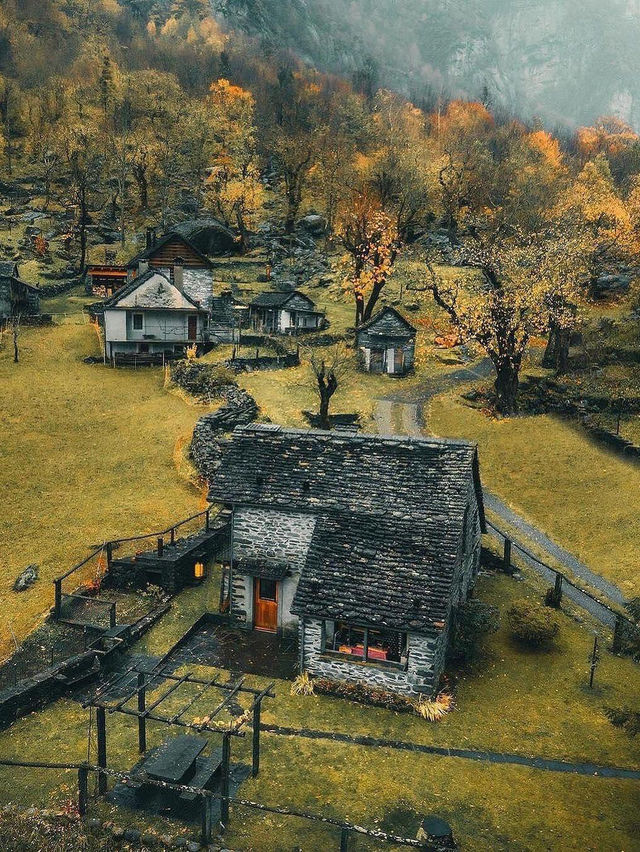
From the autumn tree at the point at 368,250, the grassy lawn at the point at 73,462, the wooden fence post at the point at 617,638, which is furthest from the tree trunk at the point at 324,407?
the wooden fence post at the point at 617,638

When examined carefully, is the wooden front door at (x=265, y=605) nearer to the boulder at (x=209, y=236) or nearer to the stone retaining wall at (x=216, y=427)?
the stone retaining wall at (x=216, y=427)

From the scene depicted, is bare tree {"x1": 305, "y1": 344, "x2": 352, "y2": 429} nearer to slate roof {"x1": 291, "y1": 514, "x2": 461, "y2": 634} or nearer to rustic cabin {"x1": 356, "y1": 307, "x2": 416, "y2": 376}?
rustic cabin {"x1": 356, "y1": 307, "x2": 416, "y2": 376}

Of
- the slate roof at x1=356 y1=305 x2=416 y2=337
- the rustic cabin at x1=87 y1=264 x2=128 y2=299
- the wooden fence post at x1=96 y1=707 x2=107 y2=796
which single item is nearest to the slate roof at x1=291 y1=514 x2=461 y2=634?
the wooden fence post at x1=96 y1=707 x2=107 y2=796

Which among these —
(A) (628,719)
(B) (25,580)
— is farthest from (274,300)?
(A) (628,719)

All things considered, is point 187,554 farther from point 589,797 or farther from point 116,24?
point 116,24

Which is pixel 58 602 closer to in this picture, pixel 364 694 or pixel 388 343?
pixel 364 694
